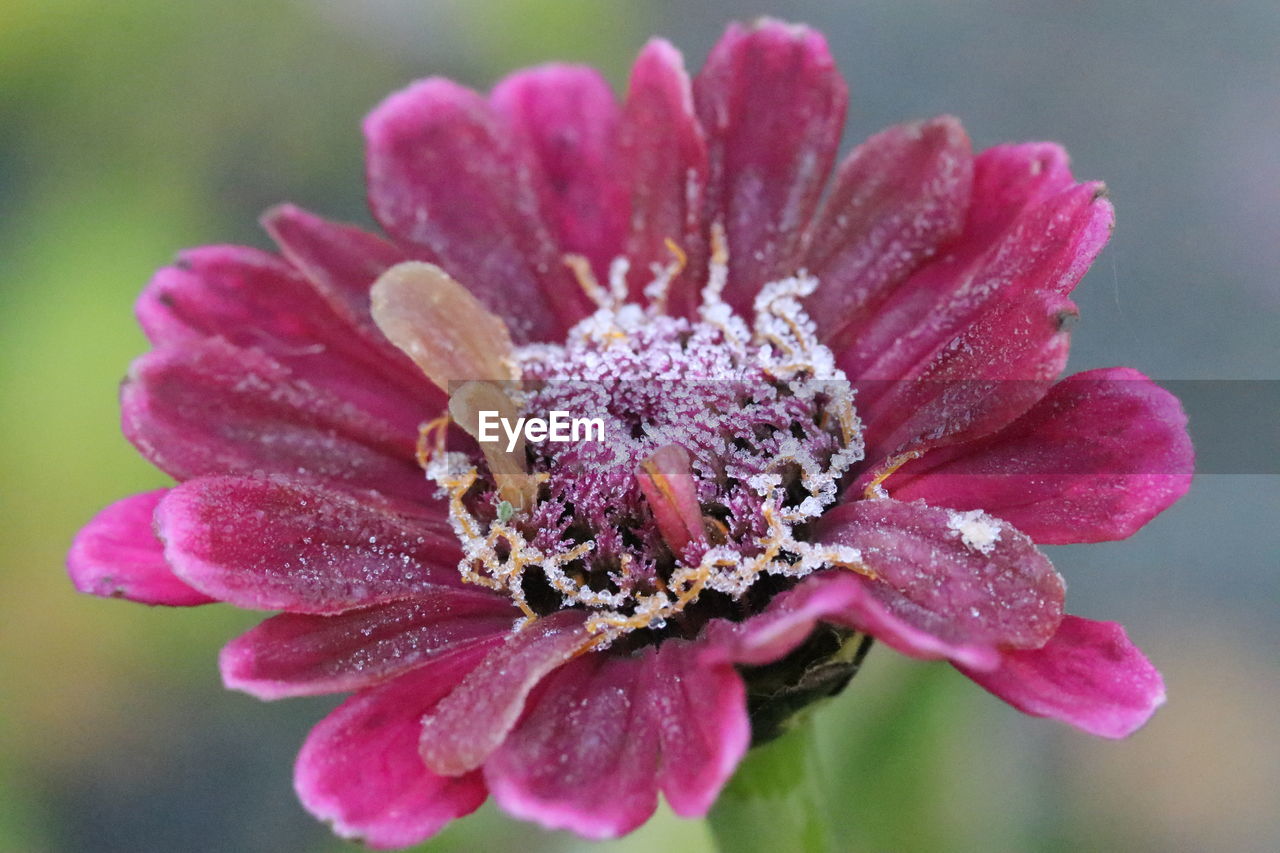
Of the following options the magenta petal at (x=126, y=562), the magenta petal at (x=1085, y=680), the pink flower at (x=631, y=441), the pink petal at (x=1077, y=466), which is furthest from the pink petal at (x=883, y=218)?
the magenta petal at (x=126, y=562)

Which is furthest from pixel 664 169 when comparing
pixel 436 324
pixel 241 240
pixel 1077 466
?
pixel 241 240

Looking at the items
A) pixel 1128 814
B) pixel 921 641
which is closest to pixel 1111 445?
pixel 921 641

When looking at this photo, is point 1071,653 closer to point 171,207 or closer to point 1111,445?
point 1111,445

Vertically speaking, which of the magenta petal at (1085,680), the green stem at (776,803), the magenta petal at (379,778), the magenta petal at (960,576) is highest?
the magenta petal at (960,576)

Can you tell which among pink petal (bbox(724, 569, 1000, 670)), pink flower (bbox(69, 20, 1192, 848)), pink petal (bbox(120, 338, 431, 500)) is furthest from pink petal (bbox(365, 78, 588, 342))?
pink petal (bbox(724, 569, 1000, 670))

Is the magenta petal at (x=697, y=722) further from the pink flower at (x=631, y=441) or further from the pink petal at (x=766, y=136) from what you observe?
the pink petal at (x=766, y=136)

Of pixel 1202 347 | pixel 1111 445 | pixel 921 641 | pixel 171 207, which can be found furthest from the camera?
pixel 171 207

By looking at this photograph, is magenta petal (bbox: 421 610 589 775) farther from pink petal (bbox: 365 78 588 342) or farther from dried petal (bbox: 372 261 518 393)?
pink petal (bbox: 365 78 588 342)

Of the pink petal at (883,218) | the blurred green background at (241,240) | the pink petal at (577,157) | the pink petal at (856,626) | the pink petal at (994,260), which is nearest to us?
the pink petal at (856,626)
